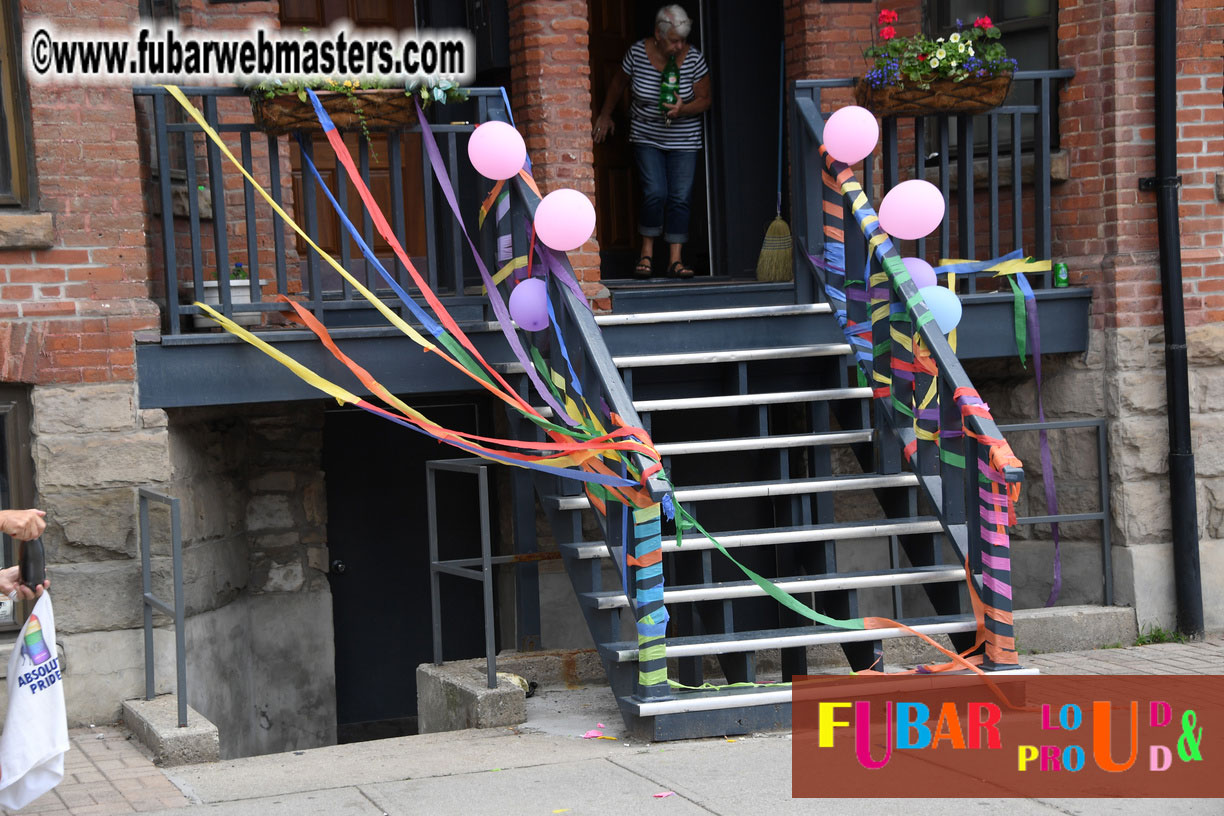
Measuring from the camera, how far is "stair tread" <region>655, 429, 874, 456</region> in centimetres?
609

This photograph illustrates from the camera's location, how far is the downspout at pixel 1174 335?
707cm

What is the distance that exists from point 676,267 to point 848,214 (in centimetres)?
215

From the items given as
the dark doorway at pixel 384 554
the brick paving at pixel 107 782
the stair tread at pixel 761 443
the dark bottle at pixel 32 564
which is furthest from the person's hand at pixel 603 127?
the dark bottle at pixel 32 564

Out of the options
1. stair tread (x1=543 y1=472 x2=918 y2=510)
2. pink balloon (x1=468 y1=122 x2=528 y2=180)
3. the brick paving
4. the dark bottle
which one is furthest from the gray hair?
the dark bottle

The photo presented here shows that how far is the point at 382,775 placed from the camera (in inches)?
198

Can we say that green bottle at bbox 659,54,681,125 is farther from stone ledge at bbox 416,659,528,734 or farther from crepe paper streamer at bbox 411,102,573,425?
stone ledge at bbox 416,659,528,734

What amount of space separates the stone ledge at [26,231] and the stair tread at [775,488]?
240 cm

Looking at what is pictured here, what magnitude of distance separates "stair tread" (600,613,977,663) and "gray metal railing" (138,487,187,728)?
1667mm

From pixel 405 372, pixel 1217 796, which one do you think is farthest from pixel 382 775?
pixel 1217 796

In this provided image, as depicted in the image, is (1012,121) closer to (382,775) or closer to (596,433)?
(596,433)

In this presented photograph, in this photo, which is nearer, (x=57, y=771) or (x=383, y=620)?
(x=57, y=771)

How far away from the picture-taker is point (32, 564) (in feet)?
14.4

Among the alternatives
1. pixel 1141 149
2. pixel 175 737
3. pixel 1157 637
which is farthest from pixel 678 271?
pixel 175 737

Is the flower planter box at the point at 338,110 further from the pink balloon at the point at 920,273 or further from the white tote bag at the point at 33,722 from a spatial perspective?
the white tote bag at the point at 33,722
